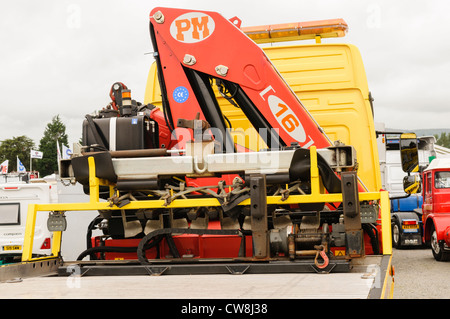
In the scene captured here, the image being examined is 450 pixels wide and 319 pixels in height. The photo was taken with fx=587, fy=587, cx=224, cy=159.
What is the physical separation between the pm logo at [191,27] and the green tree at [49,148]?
65378 millimetres

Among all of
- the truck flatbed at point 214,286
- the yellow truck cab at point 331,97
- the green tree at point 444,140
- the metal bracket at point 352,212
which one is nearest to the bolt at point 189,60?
the yellow truck cab at point 331,97

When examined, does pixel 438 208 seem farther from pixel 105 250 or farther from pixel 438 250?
pixel 105 250

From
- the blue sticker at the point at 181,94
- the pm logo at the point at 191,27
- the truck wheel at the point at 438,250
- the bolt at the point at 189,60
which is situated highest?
the pm logo at the point at 191,27

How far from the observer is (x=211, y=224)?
5.10m

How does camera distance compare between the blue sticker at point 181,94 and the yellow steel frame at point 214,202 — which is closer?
the yellow steel frame at point 214,202

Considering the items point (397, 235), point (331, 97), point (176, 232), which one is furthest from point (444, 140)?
point (176, 232)

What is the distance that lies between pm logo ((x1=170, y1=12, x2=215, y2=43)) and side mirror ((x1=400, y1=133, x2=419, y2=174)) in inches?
106

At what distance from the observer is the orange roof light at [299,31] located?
7.67 m

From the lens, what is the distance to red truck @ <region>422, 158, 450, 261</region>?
11.1m

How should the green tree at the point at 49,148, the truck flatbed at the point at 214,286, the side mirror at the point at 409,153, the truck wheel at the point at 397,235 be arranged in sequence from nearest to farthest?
the truck flatbed at the point at 214,286 < the side mirror at the point at 409,153 < the truck wheel at the point at 397,235 < the green tree at the point at 49,148

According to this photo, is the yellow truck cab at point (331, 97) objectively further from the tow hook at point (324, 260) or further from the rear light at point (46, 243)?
the rear light at point (46, 243)

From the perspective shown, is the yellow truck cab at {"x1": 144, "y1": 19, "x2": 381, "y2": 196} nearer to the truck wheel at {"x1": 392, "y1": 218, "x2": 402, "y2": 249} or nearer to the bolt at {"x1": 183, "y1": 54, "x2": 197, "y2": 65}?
the bolt at {"x1": 183, "y1": 54, "x2": 197, "y2": 65}
